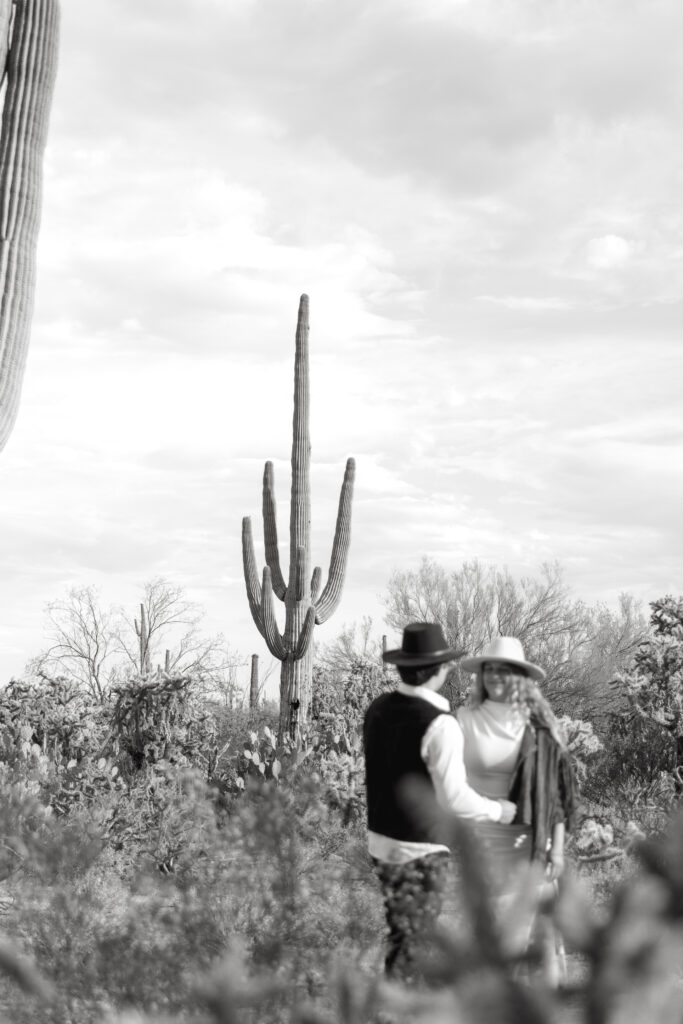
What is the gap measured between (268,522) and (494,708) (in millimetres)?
13422

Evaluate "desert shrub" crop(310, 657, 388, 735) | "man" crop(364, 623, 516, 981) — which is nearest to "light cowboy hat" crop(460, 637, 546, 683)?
"man" crop(364, 623, 516, 981)

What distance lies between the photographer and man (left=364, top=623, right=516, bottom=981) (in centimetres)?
362

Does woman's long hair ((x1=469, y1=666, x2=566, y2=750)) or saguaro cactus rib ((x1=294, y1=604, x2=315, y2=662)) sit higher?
saguaro cactus rib ((x1=294, y1=604, x2=315, y2=662))

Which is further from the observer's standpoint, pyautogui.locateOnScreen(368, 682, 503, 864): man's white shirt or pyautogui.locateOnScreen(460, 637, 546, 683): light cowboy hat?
pyautogui.locateOnScreen(460, 637, 546, 683): light cowboy hat

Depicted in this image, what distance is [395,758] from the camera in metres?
3.71

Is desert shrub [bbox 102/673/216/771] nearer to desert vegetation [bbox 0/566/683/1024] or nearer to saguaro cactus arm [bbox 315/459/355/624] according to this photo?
desert vegetation [bbox 0/566/683/1024]

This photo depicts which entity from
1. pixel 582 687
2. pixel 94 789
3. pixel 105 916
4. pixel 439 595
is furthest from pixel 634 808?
pixel 439 595

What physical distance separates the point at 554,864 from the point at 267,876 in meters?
1.27

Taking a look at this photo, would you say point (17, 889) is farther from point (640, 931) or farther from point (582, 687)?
point (582, 687)

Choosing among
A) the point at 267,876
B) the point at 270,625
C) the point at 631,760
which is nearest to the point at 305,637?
the point at 270,625

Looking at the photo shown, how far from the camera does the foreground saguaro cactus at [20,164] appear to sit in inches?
451

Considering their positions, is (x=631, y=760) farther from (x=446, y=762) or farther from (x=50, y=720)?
(x=446, y=762)

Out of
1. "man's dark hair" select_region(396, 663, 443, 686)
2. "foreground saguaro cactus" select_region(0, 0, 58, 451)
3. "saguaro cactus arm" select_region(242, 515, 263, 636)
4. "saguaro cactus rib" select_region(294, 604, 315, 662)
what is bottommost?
"man's dark hair" select_region(396, 663, 443, 686)

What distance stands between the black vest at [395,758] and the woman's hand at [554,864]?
719 mm
